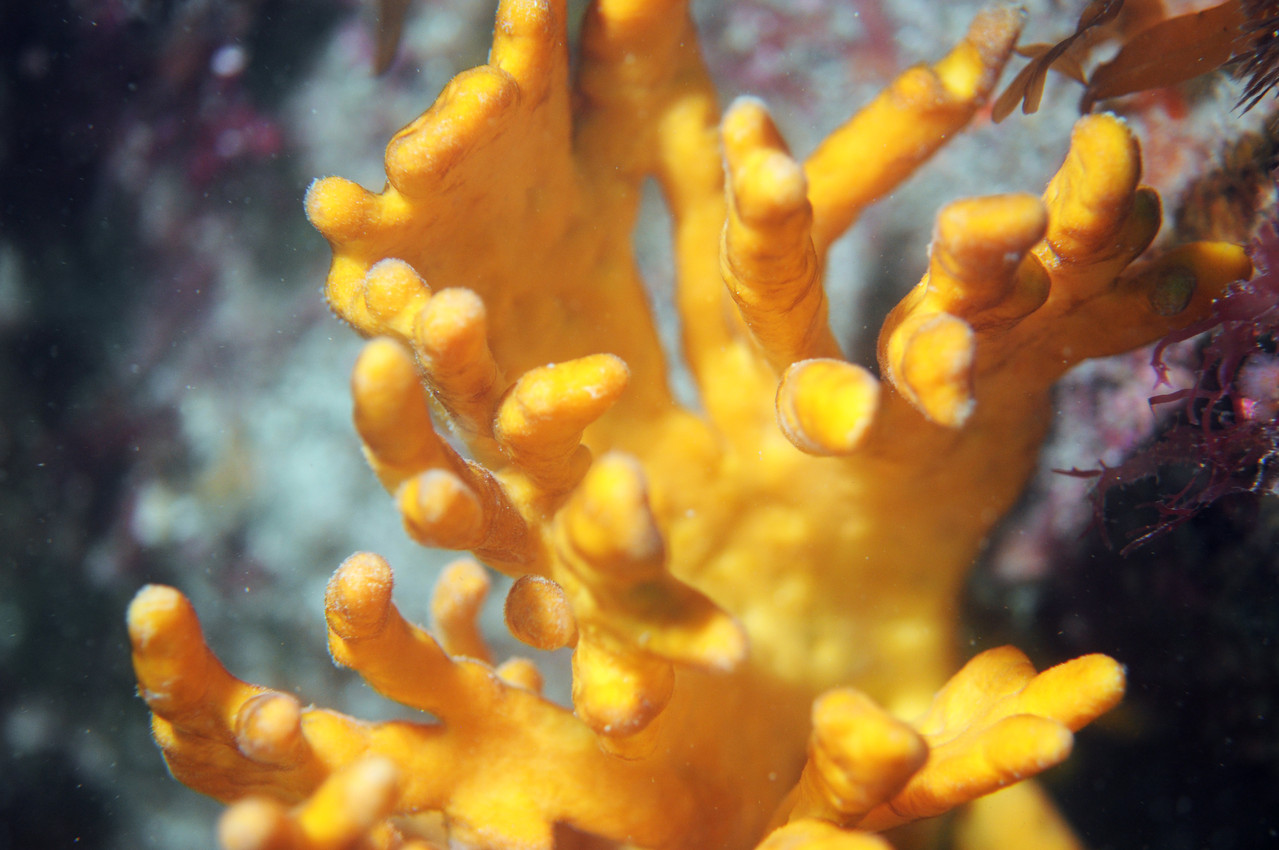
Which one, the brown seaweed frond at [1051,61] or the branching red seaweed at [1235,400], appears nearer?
the branching red seaweed at [1235,400]

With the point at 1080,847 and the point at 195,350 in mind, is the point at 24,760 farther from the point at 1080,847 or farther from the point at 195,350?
the point at 1080,847

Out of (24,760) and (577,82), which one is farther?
(24,760)

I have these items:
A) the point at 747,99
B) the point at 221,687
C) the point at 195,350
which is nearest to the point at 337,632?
the point at 221,687

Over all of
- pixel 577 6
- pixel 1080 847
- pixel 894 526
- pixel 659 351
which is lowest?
pixel 1080 847

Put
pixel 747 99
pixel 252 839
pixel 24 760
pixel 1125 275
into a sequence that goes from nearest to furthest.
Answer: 1. pixel 252 839
2. pixel 747 99
3. pixel 1125 275
4. pixel 24 760

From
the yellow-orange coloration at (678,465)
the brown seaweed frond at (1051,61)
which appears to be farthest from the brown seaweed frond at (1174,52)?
the yellow-orange coloration at (678,465)

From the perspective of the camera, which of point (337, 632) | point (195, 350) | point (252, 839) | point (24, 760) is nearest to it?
point (252, 839)

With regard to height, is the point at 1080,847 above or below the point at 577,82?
below

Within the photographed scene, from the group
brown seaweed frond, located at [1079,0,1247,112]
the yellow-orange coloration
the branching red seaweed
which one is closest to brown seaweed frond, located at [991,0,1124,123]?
brown seaweed frond, located at [1079,0,1247,112]

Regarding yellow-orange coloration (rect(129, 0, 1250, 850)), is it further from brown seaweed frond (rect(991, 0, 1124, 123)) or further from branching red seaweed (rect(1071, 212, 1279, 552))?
brown seaweed frond (rect(991, 0, 1124, 123))

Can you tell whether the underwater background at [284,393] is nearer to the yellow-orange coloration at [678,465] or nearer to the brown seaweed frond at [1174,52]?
the brown seaweed frond at [1174,52]
